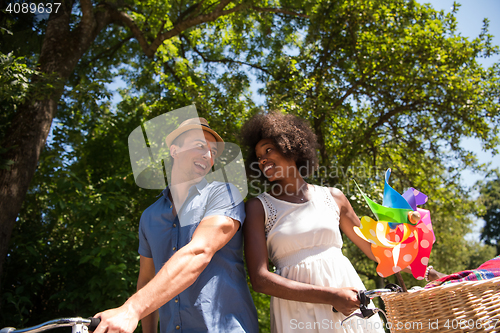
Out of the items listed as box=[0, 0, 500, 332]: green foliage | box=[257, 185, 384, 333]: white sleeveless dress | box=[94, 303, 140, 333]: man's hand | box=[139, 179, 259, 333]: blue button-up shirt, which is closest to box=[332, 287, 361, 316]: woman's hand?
box=[257, 185, 384, 333]: white sleeveless dress

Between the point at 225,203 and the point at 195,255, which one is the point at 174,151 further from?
the point at 195,255

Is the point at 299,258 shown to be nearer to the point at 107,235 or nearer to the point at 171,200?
the point at 171,200

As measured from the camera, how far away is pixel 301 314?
5.74 feet

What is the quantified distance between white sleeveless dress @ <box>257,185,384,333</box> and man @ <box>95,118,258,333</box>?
0.71 feet

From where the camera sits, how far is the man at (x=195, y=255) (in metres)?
1.33

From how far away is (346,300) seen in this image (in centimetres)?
156

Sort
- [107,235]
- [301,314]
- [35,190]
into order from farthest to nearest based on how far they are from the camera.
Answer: [35,190] < [107,235] < [301,314]

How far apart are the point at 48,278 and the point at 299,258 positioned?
3.84 m

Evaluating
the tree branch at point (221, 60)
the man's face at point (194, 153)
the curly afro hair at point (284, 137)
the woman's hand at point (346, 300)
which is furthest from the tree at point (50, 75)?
the woman's hand at point (346, 300)

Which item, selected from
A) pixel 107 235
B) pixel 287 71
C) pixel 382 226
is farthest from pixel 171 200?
pixel 287 71

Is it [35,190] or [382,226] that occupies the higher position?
[35,190]

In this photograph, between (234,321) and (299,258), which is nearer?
(234,321)

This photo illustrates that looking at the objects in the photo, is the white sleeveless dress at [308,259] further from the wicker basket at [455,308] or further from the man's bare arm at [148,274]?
the man's bare arm at [148,274]

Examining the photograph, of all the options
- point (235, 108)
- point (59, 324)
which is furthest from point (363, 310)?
point (235, 108)
